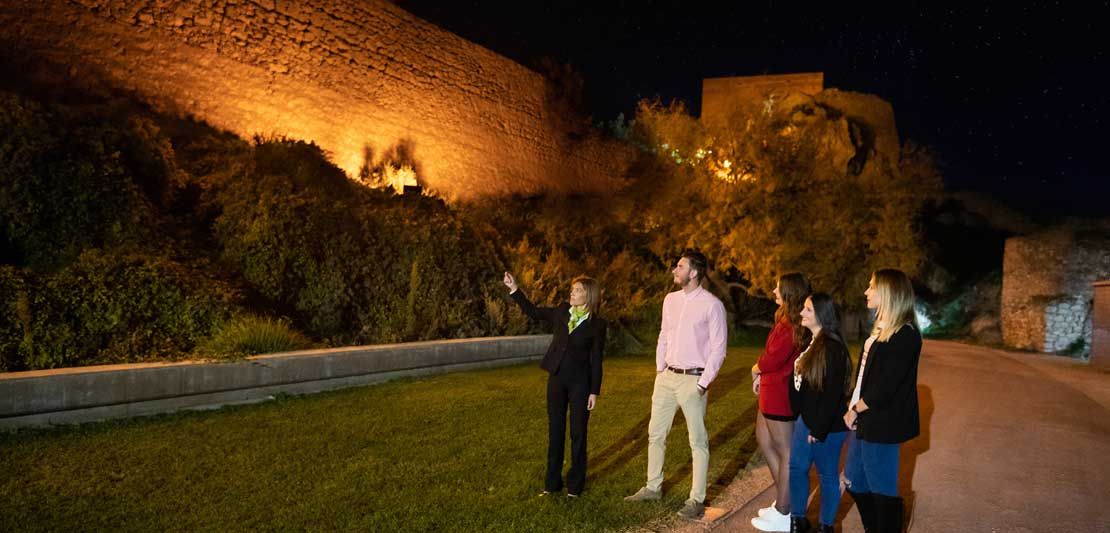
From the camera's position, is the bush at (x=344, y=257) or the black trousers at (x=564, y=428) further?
the bush at (x=344, y=257)

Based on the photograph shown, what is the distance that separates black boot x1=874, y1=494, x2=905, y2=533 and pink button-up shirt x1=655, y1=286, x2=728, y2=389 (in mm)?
1247

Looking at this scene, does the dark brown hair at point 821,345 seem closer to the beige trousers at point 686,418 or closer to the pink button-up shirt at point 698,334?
the pink button-up shirt at point 698,334

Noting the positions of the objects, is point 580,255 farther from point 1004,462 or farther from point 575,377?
point 575,377

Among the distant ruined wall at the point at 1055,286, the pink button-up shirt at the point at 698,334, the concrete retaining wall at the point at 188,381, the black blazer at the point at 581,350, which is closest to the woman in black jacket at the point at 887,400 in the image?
the pink button-up shirt at the point at 698,334

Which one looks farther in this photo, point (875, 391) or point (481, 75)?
point (481, 75)

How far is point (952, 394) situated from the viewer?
37.6ft

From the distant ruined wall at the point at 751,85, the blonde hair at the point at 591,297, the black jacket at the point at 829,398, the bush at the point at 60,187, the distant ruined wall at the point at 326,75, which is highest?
the distant ruined wall at the point at 751,85

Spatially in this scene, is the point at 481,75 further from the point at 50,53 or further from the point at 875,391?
the point at 875,391

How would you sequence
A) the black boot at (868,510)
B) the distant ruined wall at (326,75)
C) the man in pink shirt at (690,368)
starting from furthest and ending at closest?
the distant ruined wall at (326,75)
the man in pink shirt at (690,368)
the black boot at (868,510)

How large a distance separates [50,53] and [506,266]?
8.64 metres

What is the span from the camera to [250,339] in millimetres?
8375

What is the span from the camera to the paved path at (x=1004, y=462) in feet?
16.5

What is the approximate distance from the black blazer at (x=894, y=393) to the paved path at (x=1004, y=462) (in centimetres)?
115

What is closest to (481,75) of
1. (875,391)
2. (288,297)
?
(288,297)
